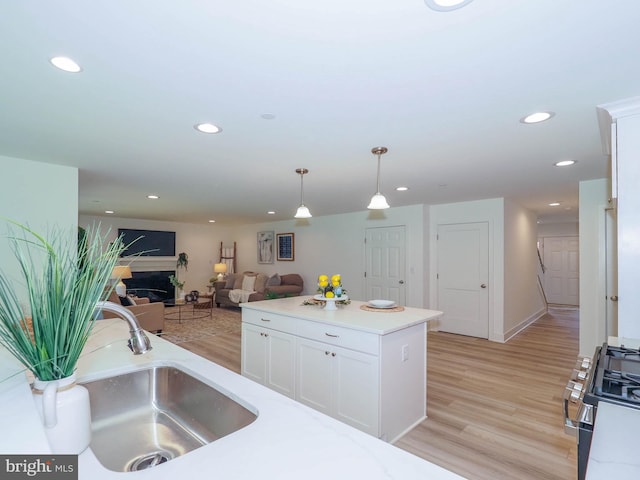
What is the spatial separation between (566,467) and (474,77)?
244cm

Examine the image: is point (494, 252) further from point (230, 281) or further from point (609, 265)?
point (230, 281)

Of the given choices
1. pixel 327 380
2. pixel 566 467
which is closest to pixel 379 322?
pixel 327 380

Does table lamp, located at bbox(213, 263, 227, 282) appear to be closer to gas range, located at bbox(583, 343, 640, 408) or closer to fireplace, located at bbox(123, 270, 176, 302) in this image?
fireplace, located at bbox(123, 270, 176, 302)

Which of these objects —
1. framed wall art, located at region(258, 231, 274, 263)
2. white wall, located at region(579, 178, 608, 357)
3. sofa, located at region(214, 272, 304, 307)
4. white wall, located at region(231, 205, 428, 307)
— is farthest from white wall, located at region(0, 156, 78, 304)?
white wall, located at region(579, 178, 608, 357)

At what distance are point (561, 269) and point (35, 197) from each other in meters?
10.9

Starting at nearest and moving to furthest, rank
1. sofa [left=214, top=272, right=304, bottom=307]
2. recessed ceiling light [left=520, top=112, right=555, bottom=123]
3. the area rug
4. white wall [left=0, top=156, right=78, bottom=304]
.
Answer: recessed ceiling light [left=520, top=112, right=555, bottom=123] < white wall [left=0, top=156, right=78, bottom=304] < the area rug < sofa [left=214, top=272, right=304, bottom=307]

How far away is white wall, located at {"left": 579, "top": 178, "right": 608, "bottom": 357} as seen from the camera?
3945mm

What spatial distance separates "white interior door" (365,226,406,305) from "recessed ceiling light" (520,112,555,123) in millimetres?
3814

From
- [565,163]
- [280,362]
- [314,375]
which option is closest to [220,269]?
[280,362]

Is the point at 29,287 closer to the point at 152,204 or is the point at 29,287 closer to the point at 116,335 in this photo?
the point at 116,335

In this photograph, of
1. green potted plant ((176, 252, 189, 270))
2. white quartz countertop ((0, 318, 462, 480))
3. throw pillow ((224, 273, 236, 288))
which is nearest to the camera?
white quartz countertop ((0, 318, 462, 480))

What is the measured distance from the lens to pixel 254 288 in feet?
25.6

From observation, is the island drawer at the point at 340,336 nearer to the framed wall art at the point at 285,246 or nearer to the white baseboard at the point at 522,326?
the white baseboard at the point at 522,326

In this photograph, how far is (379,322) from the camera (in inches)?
97.0
